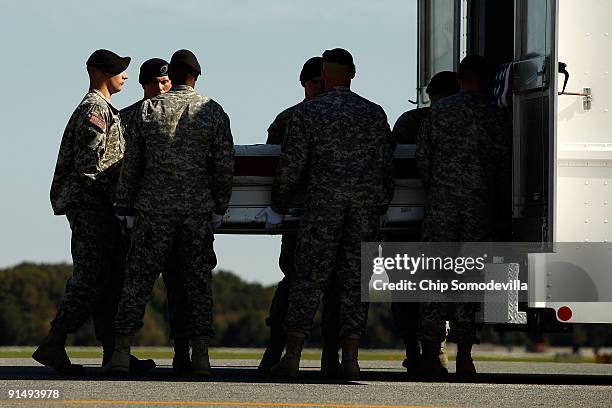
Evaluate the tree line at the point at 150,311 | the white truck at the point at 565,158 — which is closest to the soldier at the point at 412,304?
the white truck at the point at 565,158

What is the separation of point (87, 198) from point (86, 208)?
0.07m

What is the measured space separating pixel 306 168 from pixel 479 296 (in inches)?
51.7

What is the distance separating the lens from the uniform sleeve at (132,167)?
9609 millimetres

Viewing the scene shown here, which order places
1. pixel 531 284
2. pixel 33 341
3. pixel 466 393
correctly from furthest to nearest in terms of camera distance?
pixel 33 341, pixel 531 284, pixel 466 393

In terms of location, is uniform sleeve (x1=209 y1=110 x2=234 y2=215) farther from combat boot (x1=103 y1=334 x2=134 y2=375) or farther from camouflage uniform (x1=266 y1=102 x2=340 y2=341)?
combat boot (x1=103 y1=334 x2=134 y2=375)

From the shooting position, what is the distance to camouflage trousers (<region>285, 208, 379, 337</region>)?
9.81 meters

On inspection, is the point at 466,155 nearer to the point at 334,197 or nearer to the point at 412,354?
the point at 334,197

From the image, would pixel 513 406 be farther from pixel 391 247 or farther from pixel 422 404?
pixel 391 247

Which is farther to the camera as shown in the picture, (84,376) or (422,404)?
(84,376)

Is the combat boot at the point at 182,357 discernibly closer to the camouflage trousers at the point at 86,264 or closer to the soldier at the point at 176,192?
the soldier at the point at 176,192

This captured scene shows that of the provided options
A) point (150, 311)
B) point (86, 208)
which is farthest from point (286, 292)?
point (150, 311)

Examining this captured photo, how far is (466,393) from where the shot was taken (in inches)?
343

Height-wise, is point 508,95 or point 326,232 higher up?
point 508,95

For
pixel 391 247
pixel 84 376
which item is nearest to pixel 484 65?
pixel 391 247
